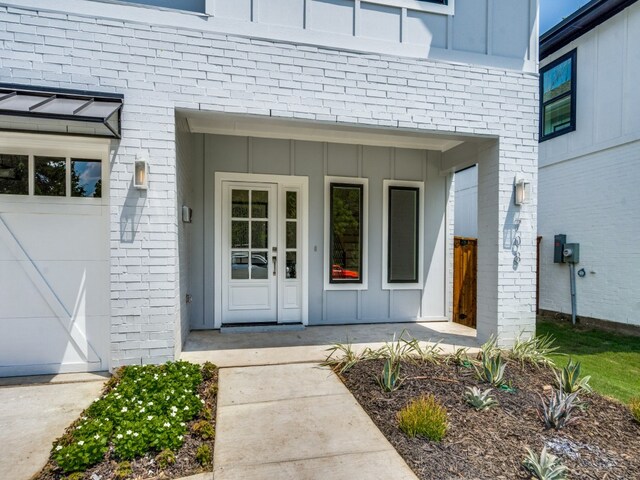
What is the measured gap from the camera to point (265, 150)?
5680 mm

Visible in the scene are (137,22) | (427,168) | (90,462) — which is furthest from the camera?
(427,168)

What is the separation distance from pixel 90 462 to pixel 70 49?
368 centimetres

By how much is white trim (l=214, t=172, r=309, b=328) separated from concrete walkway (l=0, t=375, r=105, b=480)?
2.04m

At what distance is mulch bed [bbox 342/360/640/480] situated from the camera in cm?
238

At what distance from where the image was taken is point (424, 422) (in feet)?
8.72

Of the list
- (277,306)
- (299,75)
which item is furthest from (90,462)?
(299,75)

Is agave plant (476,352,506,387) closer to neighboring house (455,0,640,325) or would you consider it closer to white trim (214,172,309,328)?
white trim (214,172,309,328)

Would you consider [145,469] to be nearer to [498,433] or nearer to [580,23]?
[498,433]

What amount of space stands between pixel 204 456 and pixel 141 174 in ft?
8.71

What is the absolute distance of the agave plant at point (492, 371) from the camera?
356 cm

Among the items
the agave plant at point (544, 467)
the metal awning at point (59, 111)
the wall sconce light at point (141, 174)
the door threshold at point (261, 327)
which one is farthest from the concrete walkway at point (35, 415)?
the agave plant at point (544, 467)

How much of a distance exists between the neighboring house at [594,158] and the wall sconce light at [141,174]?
777 centimetres

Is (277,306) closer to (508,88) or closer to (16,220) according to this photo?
(16,220)

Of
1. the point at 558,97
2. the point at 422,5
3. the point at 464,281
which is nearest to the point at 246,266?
the point at 464,281
